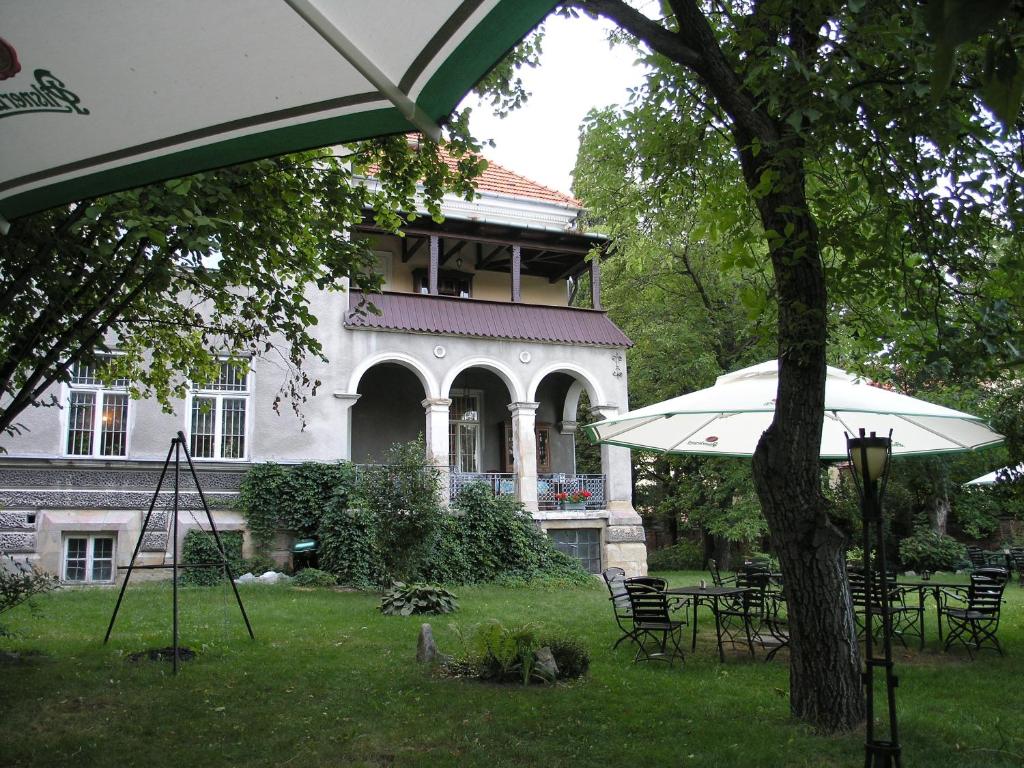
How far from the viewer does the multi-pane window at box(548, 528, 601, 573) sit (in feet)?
61.7

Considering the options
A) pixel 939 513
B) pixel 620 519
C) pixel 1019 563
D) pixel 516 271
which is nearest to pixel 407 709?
pixel 620 519

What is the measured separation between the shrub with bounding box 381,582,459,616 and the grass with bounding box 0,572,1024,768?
60.1 inches

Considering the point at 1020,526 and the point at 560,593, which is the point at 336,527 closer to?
the point at 560,593

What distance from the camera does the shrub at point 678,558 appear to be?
2586 centimetres

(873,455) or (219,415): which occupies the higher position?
(219,415)

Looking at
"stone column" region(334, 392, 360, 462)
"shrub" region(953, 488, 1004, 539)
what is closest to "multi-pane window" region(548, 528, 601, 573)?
"stone column" region(334, 392, 360, 462)

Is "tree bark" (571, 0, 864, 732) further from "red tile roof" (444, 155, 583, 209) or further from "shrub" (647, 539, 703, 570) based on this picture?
"shrub" (647, 539, 703, 570)

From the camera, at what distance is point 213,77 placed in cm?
234

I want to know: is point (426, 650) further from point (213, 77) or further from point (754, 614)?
point (213, 77)

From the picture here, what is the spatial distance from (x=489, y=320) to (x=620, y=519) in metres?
5.58

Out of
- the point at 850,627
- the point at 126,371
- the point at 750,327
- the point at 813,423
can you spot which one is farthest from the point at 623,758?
the point at 126,371

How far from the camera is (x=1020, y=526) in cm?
2583

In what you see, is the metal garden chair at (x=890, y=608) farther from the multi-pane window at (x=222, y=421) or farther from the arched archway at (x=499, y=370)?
the multi-pane window at (x=222, y=421)

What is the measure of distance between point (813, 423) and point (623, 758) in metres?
2.82
